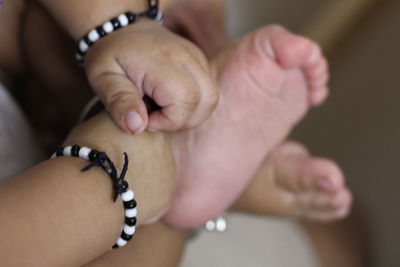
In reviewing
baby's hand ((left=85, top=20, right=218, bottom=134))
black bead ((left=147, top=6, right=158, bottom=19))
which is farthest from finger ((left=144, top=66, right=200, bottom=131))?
black bead ((left=147, top=6, right=158, bottom=19))

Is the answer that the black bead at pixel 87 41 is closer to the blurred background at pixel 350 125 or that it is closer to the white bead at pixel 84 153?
the white bead at pixel 84 153

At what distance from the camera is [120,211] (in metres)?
0.49

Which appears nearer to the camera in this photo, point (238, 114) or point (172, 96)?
point (172, 96)

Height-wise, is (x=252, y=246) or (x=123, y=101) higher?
(x=123, y=101)

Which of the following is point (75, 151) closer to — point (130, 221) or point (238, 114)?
point (130, 221)

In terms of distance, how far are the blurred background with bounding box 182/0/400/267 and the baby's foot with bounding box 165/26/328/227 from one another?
26 cm

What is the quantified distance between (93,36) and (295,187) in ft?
1.07

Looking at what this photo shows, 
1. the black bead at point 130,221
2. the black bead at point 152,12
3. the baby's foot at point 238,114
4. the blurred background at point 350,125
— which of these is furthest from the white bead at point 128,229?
the blurred background at point 350,125

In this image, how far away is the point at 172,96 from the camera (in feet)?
1.68

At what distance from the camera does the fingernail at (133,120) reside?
0.48 metres

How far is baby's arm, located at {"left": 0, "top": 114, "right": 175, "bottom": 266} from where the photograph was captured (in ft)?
1.42

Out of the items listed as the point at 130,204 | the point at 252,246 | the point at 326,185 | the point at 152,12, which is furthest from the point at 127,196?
the point at 252,246

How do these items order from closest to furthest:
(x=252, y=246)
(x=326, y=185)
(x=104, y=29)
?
(x=104, y=29) < (x=326, y=185) < (x=252, y=246)

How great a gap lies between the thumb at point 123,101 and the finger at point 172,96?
0.06 feet
